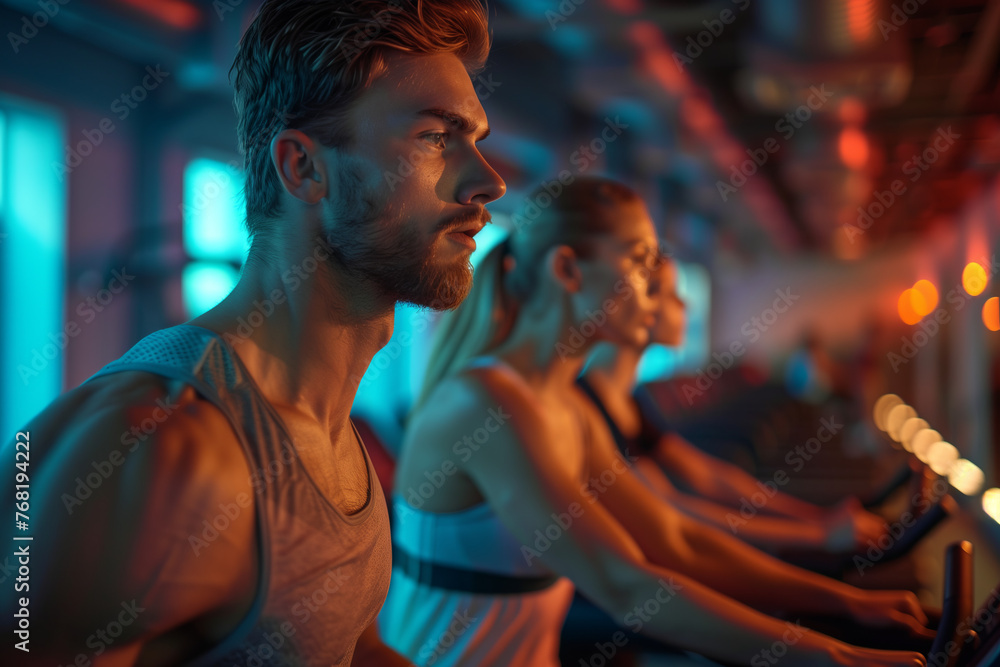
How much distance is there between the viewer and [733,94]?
23.1 feet

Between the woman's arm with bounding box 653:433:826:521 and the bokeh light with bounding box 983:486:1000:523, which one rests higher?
the bokeh light with bounding box 983:486:1000:523

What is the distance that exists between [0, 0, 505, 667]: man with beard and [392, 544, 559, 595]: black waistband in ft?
1.36

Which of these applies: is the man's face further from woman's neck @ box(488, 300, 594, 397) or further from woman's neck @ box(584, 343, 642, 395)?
woman's neck @ box(584, 343, 642, 395)

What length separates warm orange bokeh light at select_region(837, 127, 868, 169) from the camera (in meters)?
5.59

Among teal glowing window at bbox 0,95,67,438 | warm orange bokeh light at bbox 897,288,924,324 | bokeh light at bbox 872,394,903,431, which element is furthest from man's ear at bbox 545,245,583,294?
warm orange bokeh light at bbox 897,288,924,324

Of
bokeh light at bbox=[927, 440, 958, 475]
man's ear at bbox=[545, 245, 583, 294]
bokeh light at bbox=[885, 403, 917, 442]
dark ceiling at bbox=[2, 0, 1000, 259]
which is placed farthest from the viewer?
bokeh light at bbox=[885, 403, 917, 442]

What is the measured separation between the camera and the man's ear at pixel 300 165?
2.41 feet

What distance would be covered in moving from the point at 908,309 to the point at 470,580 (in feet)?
52.4

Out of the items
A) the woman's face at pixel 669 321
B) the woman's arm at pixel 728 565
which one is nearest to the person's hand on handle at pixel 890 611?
the woman's arm at pixel 728 565

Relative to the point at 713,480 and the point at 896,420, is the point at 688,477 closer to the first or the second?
the point at 713,480

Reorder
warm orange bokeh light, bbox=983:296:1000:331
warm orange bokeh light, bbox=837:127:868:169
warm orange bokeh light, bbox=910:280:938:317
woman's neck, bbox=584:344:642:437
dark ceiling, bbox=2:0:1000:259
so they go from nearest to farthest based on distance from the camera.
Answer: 1. woman's neck, bbox=584:344:642:437
2. dark ceiling, bbox=2:0:1000:259
3. warm orange bokeh light, bbox=983:296:1000:331
4. warm orange bokeh light, bbox=837:127:868:169
5. warm orange bokeh light, bbox=910:280:938:317

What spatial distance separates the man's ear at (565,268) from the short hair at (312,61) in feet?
2.20

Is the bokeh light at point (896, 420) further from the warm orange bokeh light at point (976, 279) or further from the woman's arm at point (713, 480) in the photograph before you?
the woman's arm at point (713, 480)

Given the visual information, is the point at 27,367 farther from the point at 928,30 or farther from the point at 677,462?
the point at 928,30
